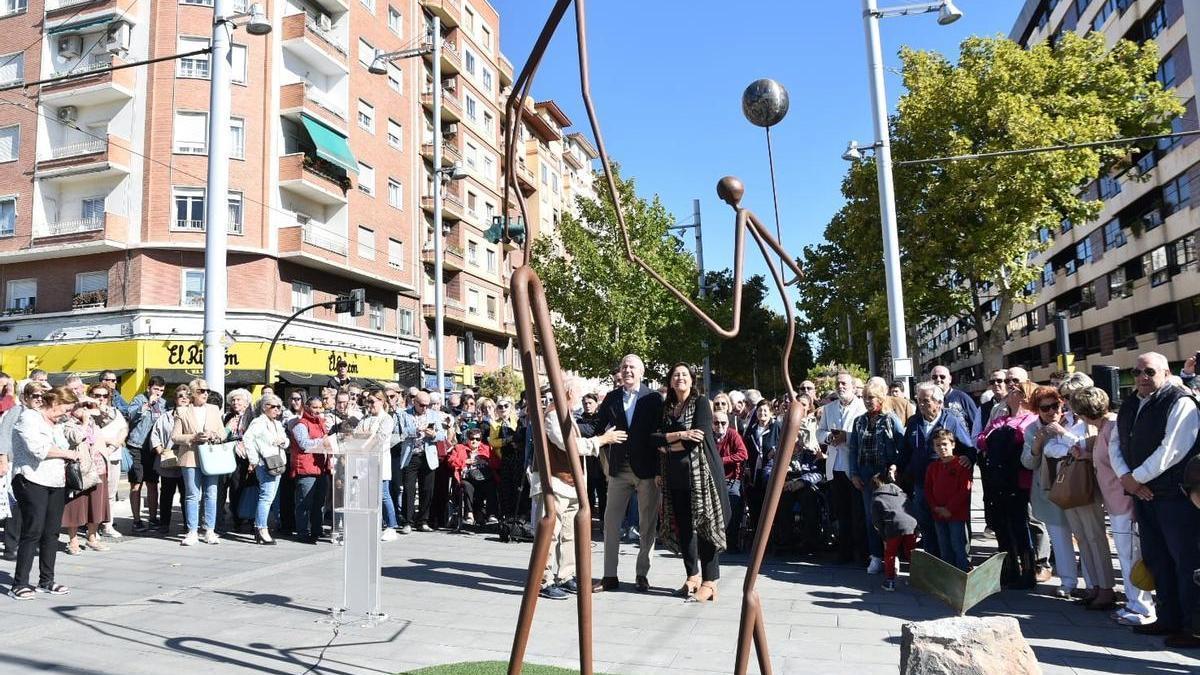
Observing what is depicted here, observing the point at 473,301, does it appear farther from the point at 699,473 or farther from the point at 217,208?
the point at 699,473

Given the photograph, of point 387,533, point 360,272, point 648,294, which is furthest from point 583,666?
point 360,272

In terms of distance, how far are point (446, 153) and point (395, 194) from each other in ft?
14.4

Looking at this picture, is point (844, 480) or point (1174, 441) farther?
point (844, 480)

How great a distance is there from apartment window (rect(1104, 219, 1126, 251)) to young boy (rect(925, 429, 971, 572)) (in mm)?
39233

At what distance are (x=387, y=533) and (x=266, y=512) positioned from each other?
1.40 m

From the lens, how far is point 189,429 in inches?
359

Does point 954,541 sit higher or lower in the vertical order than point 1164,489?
lower

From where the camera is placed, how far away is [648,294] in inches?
1131

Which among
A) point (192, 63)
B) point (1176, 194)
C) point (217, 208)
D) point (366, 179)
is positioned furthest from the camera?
point (1176, 194)

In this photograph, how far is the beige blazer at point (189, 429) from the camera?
9.06 metres

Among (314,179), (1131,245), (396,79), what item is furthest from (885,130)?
(1131,245)

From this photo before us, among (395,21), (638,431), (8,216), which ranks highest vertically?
(395,21)

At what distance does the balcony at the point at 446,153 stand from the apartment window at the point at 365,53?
5.08 meters

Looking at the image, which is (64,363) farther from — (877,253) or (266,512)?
(877,253)
